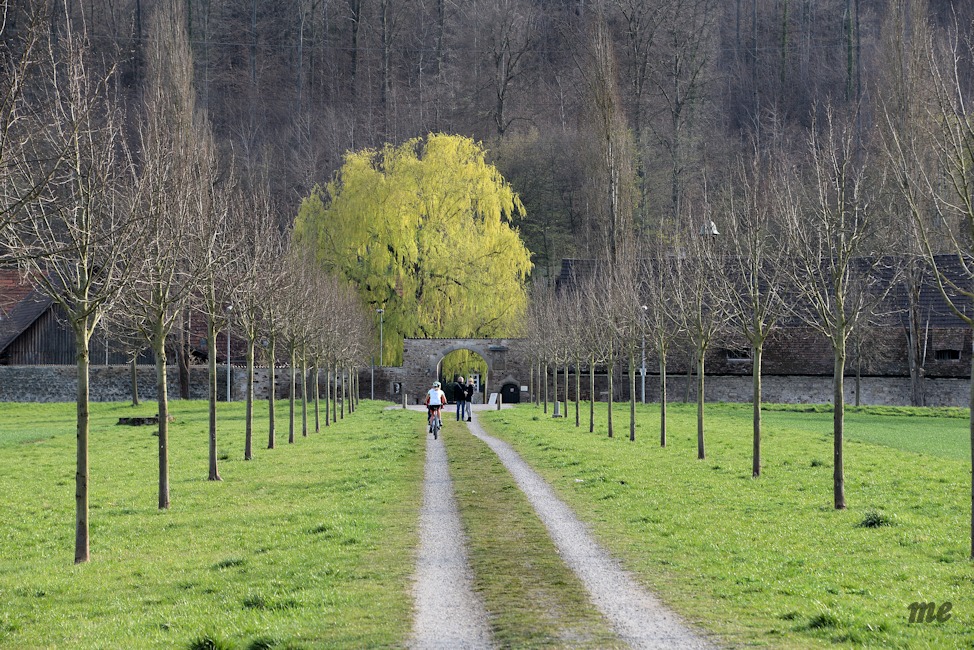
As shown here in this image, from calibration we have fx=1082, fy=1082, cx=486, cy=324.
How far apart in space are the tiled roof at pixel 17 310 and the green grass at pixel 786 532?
44.5 m

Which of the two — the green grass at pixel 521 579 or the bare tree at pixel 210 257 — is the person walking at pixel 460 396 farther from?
the green grass at pixel 521 579

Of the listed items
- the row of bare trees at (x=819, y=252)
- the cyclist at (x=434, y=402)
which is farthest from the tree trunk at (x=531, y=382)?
the cyclist at (x=434, y=402)

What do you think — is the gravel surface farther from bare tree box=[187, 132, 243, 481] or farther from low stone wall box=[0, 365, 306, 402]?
low stone wall box=[0, 365, 306, 402]

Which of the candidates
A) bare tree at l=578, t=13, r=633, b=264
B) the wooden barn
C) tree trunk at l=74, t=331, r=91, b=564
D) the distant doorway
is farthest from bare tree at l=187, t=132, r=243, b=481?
the wooden barn

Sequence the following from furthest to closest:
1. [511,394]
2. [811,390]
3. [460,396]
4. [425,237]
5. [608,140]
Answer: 1. [511,394]
2. [811,390]
3. [608,140]
4. [425,237]
5. [460,396]

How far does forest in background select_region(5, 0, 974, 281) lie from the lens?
72.1 meters

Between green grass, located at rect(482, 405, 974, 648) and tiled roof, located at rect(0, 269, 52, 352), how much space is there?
44498 mm

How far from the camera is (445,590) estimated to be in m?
11.1

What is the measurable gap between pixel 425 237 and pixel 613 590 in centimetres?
4623

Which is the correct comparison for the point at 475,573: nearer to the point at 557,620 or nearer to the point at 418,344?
the point at 557,620

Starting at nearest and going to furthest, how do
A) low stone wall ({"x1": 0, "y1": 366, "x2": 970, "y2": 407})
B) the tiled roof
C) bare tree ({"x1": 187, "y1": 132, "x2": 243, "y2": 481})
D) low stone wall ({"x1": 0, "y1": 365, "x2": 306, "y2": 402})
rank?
bare tree ({"x1": 187, "y1": 132, "x2": 243, "y2": 481})
low stone wall ({"x1": 0, "y1": 366, "x2": 970, "y2": 407})
low stone wall ({"x1": 0, "y1": 365, "x2": 306, "y2": 402})
the tiled roof

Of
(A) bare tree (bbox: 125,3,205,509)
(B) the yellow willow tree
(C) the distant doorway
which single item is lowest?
(C) the distant doorway

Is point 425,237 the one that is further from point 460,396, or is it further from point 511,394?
point 460,396

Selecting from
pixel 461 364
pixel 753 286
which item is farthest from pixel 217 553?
pixel 461 364
